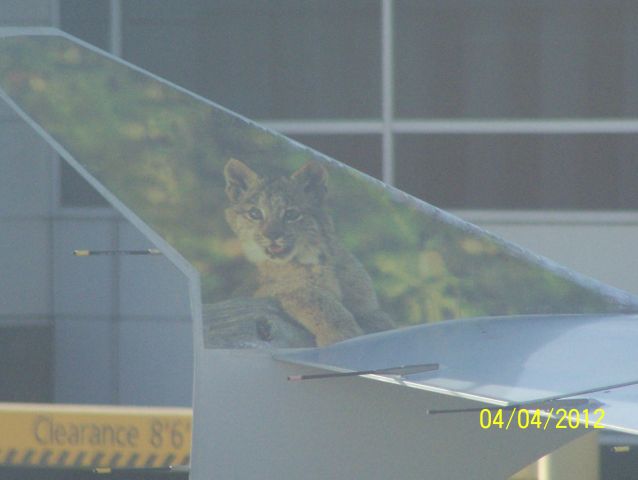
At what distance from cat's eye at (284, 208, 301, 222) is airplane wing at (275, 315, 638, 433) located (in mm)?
592

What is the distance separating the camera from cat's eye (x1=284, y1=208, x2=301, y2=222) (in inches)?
187

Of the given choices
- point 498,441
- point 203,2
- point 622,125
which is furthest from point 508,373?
point 203,2

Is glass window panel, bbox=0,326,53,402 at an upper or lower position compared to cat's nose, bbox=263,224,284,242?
lower

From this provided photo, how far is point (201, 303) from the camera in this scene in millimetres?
4680

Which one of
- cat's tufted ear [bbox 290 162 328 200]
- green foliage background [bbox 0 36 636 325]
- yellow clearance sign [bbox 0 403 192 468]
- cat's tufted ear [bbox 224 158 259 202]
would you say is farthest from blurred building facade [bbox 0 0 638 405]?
cat's tufted ear [bbox 224 158 259 202]

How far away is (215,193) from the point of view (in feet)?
15.4

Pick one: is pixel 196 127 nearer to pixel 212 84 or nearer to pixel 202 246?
pixel 202 246

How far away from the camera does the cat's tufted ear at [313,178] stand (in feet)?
15.6

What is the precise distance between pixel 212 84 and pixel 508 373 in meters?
8.59

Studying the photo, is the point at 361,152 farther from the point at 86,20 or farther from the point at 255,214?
the point at 255,214
